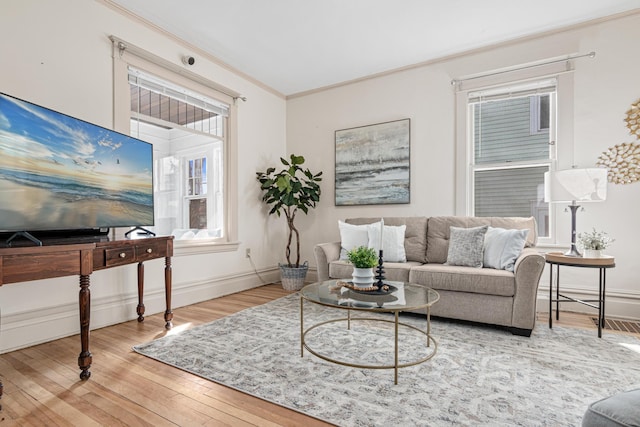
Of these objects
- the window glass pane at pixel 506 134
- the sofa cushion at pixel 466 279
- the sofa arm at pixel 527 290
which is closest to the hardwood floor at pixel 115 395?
the sofa cushion at pixel 466 279

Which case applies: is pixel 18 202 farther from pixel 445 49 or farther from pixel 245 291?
pixel 445 49

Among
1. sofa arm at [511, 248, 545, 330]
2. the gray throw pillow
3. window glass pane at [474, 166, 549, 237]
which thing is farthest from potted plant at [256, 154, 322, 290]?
sofa arm at [511, 248, 545, 330]

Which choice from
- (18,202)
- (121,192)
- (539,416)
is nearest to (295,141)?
(121,192)

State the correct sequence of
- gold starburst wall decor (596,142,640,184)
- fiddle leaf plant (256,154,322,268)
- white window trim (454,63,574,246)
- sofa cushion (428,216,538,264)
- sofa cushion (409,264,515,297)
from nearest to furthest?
sofa cushion (409,264,515,297) → gold starburst wall decor (596,142,640,184) → sofa cushion (428,216,538,264) → white window trim (454,63,574,246) → fiddle leaf plant (256,154,322,268)

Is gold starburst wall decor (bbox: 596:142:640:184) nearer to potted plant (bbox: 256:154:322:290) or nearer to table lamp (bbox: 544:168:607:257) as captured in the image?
table lamp (bbox: 544:168:607:257)

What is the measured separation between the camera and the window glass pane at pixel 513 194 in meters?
3.42

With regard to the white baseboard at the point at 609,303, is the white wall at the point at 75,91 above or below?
above

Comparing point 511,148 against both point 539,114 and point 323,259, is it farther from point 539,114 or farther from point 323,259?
point 323,259

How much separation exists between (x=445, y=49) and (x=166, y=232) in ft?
12.1

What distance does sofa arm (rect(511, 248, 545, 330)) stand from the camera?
2430 mm

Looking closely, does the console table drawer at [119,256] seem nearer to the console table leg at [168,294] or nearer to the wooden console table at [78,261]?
the wooden console table at [78,261]

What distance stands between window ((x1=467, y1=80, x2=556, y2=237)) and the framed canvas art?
2.58ft

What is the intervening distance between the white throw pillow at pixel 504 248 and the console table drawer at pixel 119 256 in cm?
291

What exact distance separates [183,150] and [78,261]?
2026mm
